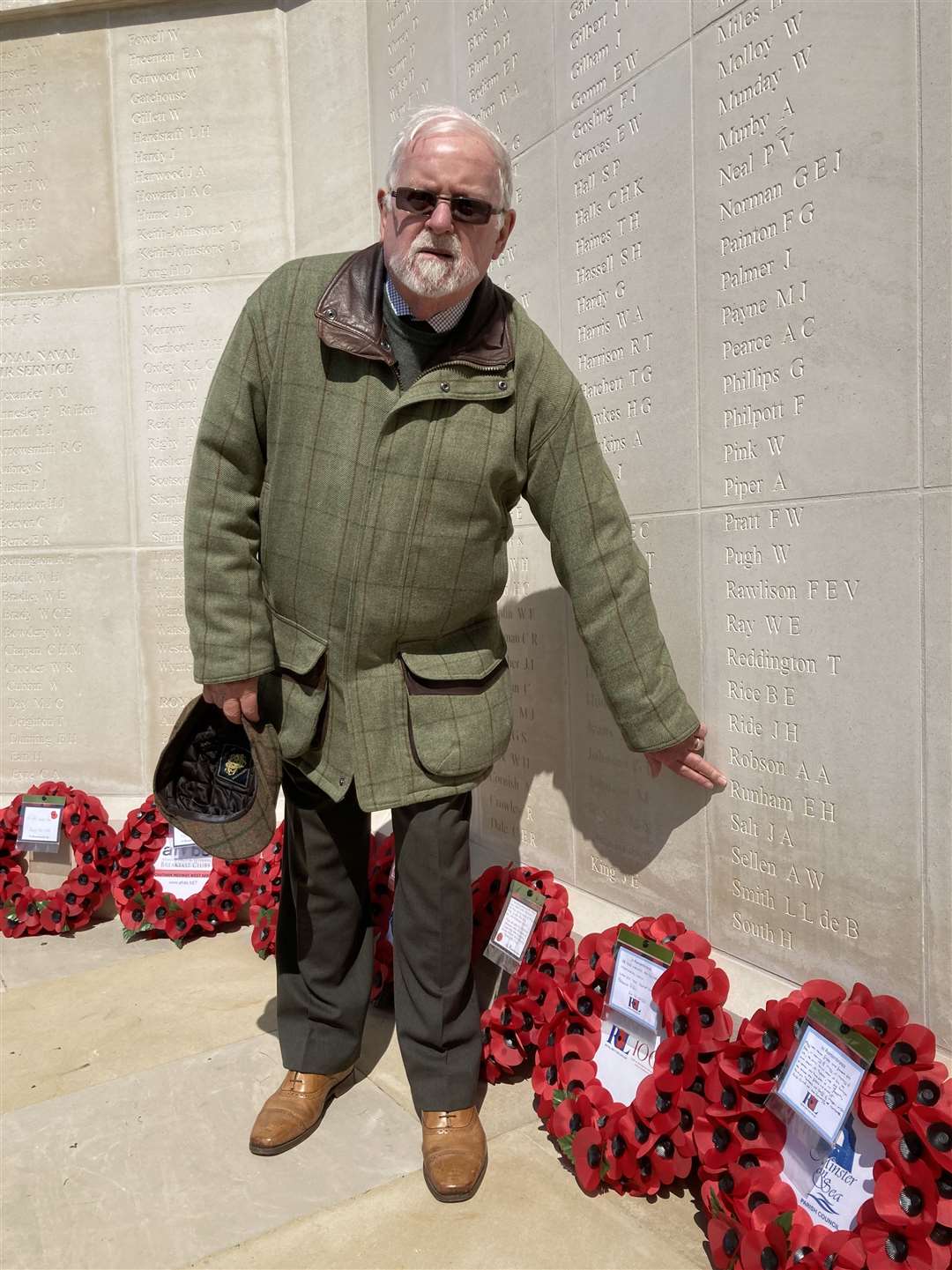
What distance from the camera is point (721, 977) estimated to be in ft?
7.04

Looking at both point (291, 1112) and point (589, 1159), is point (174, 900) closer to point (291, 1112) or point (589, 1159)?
point (291, 1112)

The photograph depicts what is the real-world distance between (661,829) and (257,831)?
109cm

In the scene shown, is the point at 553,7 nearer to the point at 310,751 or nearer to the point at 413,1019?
the point at 310,751

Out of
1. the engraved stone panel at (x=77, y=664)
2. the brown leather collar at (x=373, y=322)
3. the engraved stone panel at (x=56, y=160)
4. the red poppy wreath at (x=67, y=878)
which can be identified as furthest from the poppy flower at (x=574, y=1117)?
the engraved stone panel at (x=56, y=160)

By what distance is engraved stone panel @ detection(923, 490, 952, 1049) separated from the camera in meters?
1.86

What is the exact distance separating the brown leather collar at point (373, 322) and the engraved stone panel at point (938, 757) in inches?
36.6

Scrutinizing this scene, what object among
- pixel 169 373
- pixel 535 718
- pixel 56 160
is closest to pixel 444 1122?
pixel 535 718

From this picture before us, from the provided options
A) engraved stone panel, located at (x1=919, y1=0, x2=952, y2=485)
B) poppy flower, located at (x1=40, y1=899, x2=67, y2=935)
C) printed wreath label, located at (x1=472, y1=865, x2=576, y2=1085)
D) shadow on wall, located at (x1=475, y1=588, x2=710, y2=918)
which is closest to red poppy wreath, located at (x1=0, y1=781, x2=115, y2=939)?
poppy flower, located at (x1=40, y1=899, x2=67, y2=935)

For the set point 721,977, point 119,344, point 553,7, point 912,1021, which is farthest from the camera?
point 119,344

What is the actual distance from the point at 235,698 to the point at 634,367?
4.53 feet

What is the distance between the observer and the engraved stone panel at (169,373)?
4.25 m

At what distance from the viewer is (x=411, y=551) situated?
203 centimetres

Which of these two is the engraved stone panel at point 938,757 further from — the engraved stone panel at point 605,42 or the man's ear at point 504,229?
the engraved stone panel at point 605,42

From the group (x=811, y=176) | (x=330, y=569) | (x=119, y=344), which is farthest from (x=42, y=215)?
(x=811, y=176)
